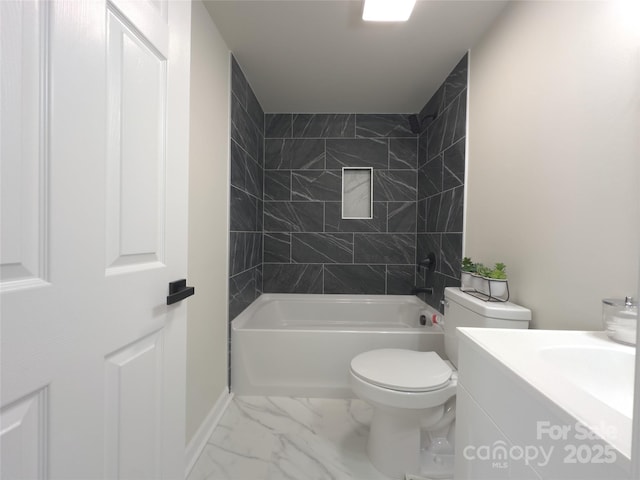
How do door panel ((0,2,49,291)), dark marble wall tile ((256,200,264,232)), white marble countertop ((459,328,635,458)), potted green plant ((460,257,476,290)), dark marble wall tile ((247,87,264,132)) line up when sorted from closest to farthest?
door panel ((0,2,49,291)), white marble countertop ((459,328,635,458)), potted green plant ((460,257,476,290)), dark marble wall tile ((247,87,264,132)), dark marble wall tile ((256,200,264,232))

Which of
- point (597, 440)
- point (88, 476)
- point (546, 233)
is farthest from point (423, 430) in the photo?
point (88, 476)

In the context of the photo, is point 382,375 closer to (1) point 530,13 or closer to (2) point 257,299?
(2) point 257,299

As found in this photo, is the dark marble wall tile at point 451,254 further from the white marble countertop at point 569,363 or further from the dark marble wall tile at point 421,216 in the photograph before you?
the white marble countertop at point 569,363

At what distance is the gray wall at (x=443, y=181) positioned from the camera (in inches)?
78.2

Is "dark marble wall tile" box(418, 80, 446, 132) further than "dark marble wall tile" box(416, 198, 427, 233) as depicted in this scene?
No

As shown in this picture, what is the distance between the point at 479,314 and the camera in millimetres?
1314

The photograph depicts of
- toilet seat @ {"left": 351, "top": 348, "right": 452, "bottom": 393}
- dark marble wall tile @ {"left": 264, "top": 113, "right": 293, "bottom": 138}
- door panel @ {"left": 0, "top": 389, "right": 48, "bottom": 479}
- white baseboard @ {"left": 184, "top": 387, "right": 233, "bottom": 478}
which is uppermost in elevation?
dark marble wall tile @ {"left": 264, "top": 113, "right": 293, "bottom": 138}

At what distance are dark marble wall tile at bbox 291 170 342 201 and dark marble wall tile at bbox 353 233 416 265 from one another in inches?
21.4

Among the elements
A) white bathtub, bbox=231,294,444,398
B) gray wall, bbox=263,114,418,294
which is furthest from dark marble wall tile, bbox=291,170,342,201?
white bathtub, bbox=231,294,444,398

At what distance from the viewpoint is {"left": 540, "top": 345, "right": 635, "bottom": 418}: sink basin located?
0.72 meters

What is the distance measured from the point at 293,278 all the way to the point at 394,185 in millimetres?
1375

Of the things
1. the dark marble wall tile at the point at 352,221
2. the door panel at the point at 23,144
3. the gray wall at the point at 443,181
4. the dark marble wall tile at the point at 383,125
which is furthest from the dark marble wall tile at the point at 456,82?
the door panel at the point at 23,144

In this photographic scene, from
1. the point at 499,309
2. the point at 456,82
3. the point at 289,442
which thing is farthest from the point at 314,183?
the point at 289,442

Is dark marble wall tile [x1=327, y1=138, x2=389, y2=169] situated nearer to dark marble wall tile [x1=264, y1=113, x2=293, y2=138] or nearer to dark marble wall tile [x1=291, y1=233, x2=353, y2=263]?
dark marble wall tile [x1=264, y1=113, x2=293, y2=138]
